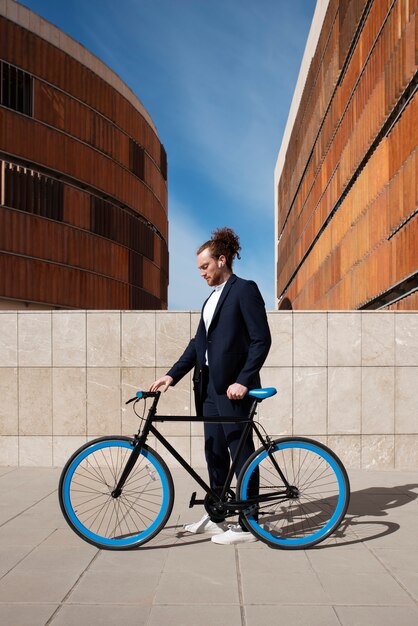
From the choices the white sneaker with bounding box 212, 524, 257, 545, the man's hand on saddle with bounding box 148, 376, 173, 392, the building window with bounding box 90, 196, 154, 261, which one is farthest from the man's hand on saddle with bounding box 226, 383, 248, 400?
the building window with bounding box 90, 196, 154, 261

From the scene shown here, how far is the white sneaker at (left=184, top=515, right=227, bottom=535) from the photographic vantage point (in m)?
4.79

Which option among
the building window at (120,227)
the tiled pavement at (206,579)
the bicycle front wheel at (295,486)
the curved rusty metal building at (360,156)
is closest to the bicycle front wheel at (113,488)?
the tiled pavement at (206,579)

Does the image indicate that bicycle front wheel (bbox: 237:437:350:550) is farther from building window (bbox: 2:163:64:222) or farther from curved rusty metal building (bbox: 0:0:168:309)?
building window (bbox: 2:163:64:222)

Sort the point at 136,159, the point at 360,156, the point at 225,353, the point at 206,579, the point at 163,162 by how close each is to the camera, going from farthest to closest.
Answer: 1. the point at 163,162
2. the point at 136,159
3. the point at 360,156
4. the point at 225,353
5. the point at 206,579

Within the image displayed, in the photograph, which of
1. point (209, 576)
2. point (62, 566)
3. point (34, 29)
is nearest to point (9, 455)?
point (62, 566)

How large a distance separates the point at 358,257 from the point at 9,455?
18.6m

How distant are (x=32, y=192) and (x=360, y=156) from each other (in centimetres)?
1418

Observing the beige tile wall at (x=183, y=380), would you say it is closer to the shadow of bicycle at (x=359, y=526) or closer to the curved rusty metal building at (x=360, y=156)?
the shadow of bicycle at (x=359, y=526)

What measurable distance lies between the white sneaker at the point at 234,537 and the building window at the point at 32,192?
2546 cm

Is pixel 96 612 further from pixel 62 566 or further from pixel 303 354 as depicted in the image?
pixel 303 354

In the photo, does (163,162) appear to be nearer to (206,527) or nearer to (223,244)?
(223,244)

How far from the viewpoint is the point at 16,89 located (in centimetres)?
2842

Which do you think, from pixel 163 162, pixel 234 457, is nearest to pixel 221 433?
pixel 234 457

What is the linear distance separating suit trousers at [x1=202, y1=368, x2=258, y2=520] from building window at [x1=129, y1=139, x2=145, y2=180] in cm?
3398
